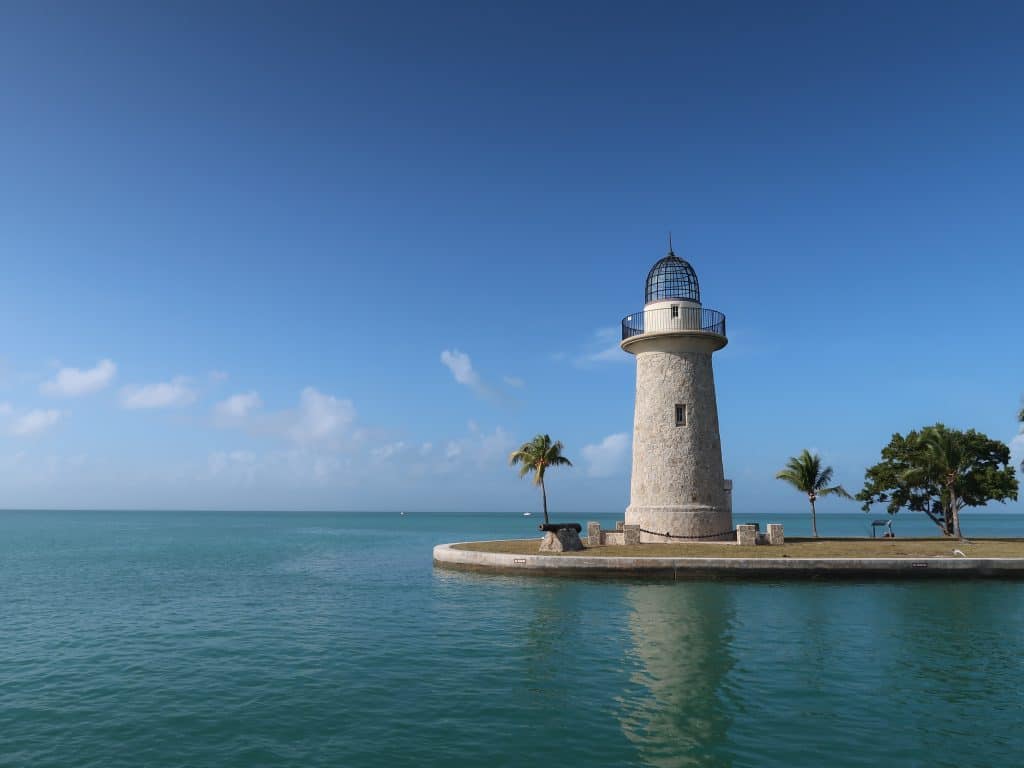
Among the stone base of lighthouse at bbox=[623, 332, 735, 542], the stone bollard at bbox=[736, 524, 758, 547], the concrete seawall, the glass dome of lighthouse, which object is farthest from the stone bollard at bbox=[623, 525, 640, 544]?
the glass dome of lighthouse

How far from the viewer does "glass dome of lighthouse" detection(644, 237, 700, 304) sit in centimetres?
3534

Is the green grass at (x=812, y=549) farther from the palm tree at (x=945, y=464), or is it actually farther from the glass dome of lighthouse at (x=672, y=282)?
the glass dome of lighthouse at (x=672, y=282)

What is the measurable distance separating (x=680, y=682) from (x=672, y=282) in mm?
25979

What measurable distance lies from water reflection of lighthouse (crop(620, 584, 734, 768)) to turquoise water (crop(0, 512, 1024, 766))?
0.19 ft

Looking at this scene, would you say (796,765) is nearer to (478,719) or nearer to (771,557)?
(478,719)

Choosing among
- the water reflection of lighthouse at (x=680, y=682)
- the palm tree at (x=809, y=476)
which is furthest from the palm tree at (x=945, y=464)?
the water reflection of lighthouse at (x=680, y=682)

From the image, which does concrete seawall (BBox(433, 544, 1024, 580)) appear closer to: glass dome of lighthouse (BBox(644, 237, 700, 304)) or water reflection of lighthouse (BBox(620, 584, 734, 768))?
water reflection of lighthouse (BBox(620, 584, 734, 768))

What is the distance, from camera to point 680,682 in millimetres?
12820

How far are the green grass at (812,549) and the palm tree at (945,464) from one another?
228 inches

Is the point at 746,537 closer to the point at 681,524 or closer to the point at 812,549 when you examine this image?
the point at 812,549

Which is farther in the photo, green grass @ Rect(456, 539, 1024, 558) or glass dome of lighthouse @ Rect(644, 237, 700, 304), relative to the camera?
glass dome of lighthouse @ Rect(644, 237, 700, 304)

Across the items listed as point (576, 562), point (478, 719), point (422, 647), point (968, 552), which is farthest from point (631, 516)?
point (478, 719)

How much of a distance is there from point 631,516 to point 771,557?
8801 millimetres

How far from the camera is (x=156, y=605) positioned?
2420 centimetres
